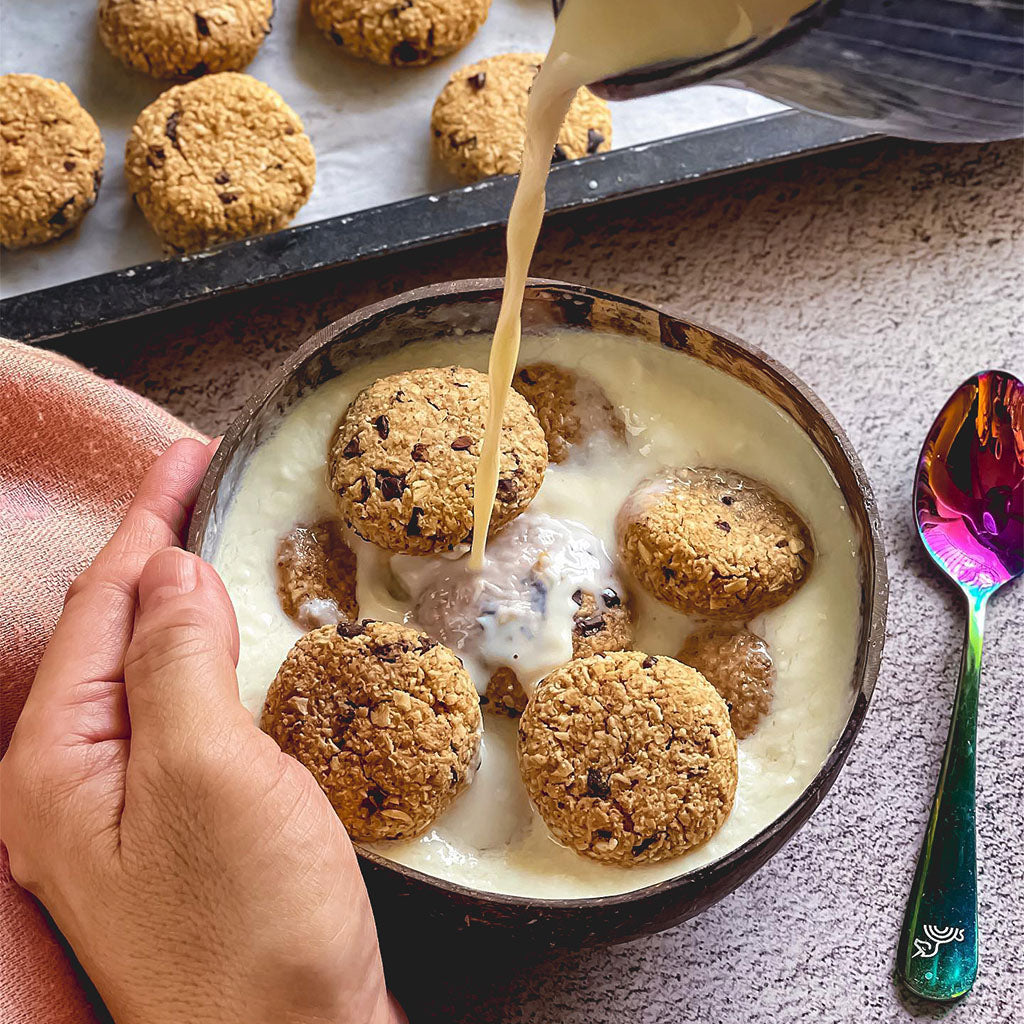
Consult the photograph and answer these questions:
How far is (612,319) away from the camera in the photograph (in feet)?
3.14

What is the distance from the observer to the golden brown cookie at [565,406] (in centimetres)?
98

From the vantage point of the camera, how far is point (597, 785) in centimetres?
80

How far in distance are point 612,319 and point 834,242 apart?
1.86 feet

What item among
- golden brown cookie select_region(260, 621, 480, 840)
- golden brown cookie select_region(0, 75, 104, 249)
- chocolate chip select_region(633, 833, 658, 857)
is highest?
golden brown cookie select_region(0, 75, 104, 249)

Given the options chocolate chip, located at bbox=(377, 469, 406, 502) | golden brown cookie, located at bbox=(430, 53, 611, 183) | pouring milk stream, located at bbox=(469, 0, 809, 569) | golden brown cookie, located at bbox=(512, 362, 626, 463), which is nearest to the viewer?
pouring milk stream, located at bbox=(469, 0, 809, 569)

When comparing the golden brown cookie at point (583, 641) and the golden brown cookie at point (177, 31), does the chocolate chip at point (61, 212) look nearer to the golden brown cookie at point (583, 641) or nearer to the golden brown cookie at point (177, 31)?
the golden brown cookie at point (177, 31)

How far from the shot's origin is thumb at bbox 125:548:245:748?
75cm

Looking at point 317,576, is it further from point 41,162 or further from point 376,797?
point 41,162

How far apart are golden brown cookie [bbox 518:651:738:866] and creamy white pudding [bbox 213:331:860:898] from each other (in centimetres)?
3

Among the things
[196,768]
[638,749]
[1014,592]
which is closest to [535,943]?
[638,749]

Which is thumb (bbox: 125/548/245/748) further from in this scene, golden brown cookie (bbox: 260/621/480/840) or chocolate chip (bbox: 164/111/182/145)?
chocolate chip (bbox: 164/111/182/145)

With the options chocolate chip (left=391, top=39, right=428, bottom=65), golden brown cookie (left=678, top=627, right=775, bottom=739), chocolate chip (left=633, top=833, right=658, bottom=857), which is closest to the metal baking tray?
chocolate chip (left=391, top=39, right=428, bottom=65)

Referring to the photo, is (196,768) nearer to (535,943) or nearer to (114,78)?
(535,943)

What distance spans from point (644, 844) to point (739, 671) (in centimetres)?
16
